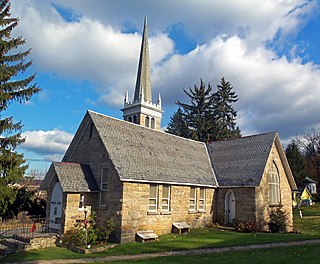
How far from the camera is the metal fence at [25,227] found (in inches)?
746

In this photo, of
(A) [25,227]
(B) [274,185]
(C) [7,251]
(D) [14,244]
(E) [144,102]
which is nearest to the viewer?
(C) [7,251]

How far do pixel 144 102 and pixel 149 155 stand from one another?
24676mm

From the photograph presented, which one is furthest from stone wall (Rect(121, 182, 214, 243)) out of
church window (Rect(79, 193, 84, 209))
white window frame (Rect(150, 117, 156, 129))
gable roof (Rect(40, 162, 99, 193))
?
white window frame (Rect(150, 117, 156, 129))

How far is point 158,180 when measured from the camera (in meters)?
21.4

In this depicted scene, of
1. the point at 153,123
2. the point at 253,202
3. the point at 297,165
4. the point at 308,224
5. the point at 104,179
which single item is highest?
the point at 153,123

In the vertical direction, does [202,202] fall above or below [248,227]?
above

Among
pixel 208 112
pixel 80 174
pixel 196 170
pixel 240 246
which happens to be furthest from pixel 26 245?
pixel 208 112

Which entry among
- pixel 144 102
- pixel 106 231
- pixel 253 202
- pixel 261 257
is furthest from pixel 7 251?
pixel 144 102

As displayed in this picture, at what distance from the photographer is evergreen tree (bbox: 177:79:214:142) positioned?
53.8m

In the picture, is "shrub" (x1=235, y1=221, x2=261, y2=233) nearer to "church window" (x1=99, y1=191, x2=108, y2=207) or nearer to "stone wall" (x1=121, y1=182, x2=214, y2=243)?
"stone wall" (x1=121, y1=182, x2=214, y2=243)

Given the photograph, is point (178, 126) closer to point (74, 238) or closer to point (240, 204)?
point (240, 204)

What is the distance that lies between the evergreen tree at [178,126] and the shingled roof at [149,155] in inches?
967

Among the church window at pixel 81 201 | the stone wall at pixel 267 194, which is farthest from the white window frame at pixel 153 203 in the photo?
the stone wall at pixel 267 194

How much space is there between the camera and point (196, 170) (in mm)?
26641
